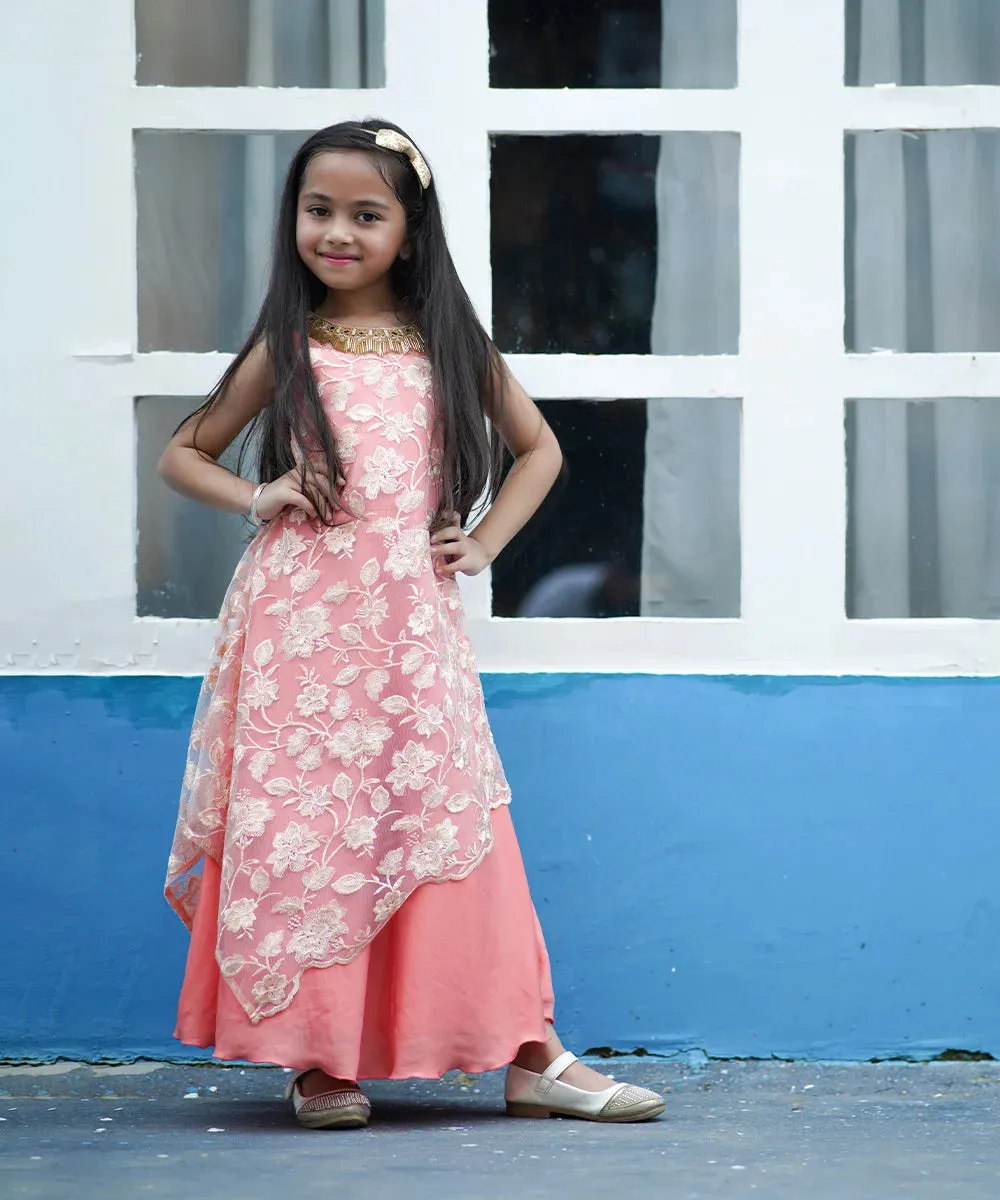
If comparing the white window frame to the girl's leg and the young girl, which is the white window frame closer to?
the young girl

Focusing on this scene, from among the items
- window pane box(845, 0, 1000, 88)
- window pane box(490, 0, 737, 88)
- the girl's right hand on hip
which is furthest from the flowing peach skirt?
window pane box(845, 0, 1000, 88)

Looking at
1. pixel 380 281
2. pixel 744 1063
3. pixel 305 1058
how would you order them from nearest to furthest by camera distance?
pixel 305 1058 < pixel 380 281 < pixel 744 1063

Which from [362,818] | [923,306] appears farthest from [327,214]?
[923,306]

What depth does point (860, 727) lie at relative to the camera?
3.32m

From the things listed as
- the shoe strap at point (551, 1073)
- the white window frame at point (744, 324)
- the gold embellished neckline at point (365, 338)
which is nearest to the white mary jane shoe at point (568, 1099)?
the shoe strap at point (551, 1073)

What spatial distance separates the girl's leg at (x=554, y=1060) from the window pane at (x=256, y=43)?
1.83 metres

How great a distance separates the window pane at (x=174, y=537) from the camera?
3.40 meters

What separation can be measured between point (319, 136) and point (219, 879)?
1242 mm

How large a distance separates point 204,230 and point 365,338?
691mm

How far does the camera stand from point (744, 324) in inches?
133

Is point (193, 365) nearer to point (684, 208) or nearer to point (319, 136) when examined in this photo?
point (319, 136)

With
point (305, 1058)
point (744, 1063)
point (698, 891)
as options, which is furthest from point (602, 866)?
point (305, 1058)

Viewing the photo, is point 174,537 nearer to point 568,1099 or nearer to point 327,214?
point 327,214

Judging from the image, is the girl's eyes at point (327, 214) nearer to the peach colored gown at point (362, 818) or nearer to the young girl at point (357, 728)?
the young girl at point (357, 728)
